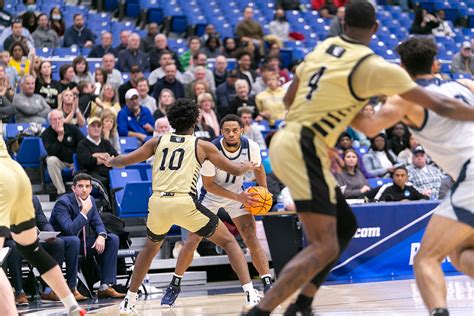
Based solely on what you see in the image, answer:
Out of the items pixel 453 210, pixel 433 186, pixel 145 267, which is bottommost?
pixel 433 186

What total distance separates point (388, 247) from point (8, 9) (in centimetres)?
1004

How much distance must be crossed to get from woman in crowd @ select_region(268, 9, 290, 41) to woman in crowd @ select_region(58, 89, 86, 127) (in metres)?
7.86

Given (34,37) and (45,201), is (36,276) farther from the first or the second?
(34,37)

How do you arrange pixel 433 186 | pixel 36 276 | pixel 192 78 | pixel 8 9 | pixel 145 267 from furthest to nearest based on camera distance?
pixel 8 9 → pixel 192 78 → pixel 433 186 → pixel 36 276 → pixel 145 267

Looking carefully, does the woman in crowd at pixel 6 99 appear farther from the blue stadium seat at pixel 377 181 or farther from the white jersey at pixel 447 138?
the white jersey at pixel 447 138

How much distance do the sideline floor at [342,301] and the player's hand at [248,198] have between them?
1071mm

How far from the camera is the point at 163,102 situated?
53.2 feet

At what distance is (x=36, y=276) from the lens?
1241cm

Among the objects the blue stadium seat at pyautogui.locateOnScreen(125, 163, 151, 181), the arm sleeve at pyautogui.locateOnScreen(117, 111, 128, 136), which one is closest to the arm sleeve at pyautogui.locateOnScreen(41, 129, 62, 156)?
the blue stadium seat at pyautogui.locateOnScreen(125, 163, 151, 181)

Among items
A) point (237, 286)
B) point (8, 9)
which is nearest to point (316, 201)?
point (237, 286)

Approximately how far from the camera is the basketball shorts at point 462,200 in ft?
21.4

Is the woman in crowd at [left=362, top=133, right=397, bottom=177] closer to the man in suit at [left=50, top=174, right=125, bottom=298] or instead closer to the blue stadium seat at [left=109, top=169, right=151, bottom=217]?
the blue stadium seat at [left=109, top=169, right=151, bottom=217]

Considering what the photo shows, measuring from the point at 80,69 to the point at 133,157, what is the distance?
754 centimetres

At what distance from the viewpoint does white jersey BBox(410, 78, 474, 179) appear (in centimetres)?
668
